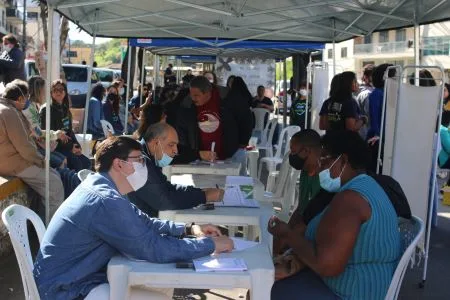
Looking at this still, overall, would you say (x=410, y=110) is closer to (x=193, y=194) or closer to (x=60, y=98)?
(x=193, y=194)

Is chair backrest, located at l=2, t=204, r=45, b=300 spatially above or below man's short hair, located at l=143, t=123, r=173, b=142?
below

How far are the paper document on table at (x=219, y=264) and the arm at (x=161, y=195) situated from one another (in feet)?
3.20

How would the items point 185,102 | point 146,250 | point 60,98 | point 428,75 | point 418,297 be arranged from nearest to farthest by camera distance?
point 146,250
point 418,297
point 428,75
point 185,102
point 60,98

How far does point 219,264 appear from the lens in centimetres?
248

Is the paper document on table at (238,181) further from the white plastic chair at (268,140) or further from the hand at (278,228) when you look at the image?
the white plastic chair at (268,140)

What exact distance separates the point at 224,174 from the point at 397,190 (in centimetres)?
225

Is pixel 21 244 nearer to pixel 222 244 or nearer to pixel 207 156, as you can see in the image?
pixel 222 244

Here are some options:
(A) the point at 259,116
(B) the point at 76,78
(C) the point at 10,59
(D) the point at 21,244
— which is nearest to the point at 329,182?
(D) the point at 21,244

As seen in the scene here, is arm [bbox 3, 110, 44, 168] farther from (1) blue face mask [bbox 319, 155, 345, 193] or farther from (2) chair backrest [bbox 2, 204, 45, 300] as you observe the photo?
(1) blue face mask [bbox 319, 155, 345, 193]

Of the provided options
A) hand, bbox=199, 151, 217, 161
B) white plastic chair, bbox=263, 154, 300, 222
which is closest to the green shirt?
white plastic chair, bbox=263, 154, 300, 222

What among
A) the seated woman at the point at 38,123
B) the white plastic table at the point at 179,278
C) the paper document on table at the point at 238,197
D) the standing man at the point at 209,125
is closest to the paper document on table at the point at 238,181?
the paper document on table at the point at 238,197

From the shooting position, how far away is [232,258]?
101 inches

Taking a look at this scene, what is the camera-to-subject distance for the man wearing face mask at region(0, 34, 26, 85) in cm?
807

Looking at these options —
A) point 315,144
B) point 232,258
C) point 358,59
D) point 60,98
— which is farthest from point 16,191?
point 358,59
